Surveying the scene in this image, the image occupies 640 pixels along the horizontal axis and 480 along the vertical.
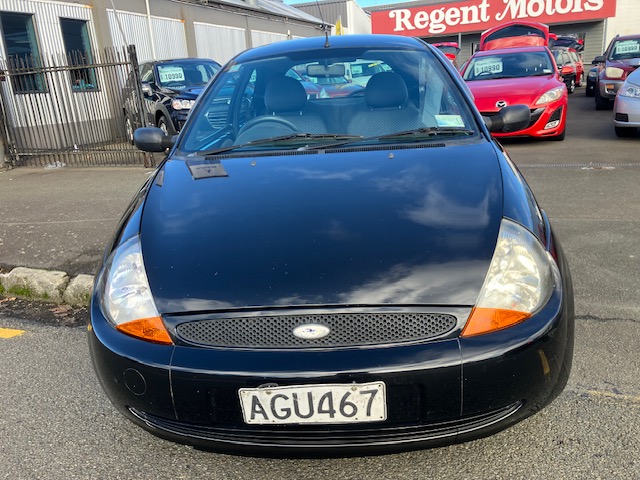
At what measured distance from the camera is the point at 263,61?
334 centimetres

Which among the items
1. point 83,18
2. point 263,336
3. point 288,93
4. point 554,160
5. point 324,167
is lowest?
point 554,160

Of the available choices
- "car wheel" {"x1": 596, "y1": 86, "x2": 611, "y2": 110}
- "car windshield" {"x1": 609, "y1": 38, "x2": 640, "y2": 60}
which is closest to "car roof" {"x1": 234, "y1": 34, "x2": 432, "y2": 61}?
"car wheel" {"x1": 596, "y1": 86, "x2": 611, "y2": 110}

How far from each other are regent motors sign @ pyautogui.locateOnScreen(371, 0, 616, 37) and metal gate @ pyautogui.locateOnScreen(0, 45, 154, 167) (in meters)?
22.6

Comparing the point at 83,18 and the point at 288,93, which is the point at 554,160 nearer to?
the point at 288,93

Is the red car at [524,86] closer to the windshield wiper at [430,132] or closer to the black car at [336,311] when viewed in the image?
the windshield wiper at [430,132]

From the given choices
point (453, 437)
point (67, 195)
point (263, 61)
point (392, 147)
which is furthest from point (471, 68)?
point (453, 437)

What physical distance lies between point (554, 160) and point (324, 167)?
18.9ft

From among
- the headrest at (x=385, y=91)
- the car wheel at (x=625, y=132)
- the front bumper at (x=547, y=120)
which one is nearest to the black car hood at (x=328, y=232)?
the headrest at (x=385, y=91)

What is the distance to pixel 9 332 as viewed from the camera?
335cm

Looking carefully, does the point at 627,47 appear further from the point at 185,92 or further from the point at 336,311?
the point at 336,311

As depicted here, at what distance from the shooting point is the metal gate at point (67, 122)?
28.2ft

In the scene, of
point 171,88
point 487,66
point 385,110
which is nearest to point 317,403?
point 385,110

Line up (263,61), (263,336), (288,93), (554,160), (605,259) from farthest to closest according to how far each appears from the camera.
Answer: (554,160), (605,259), (263,61), (288,93), (263,336)

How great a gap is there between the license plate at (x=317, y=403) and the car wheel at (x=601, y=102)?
12.6m
